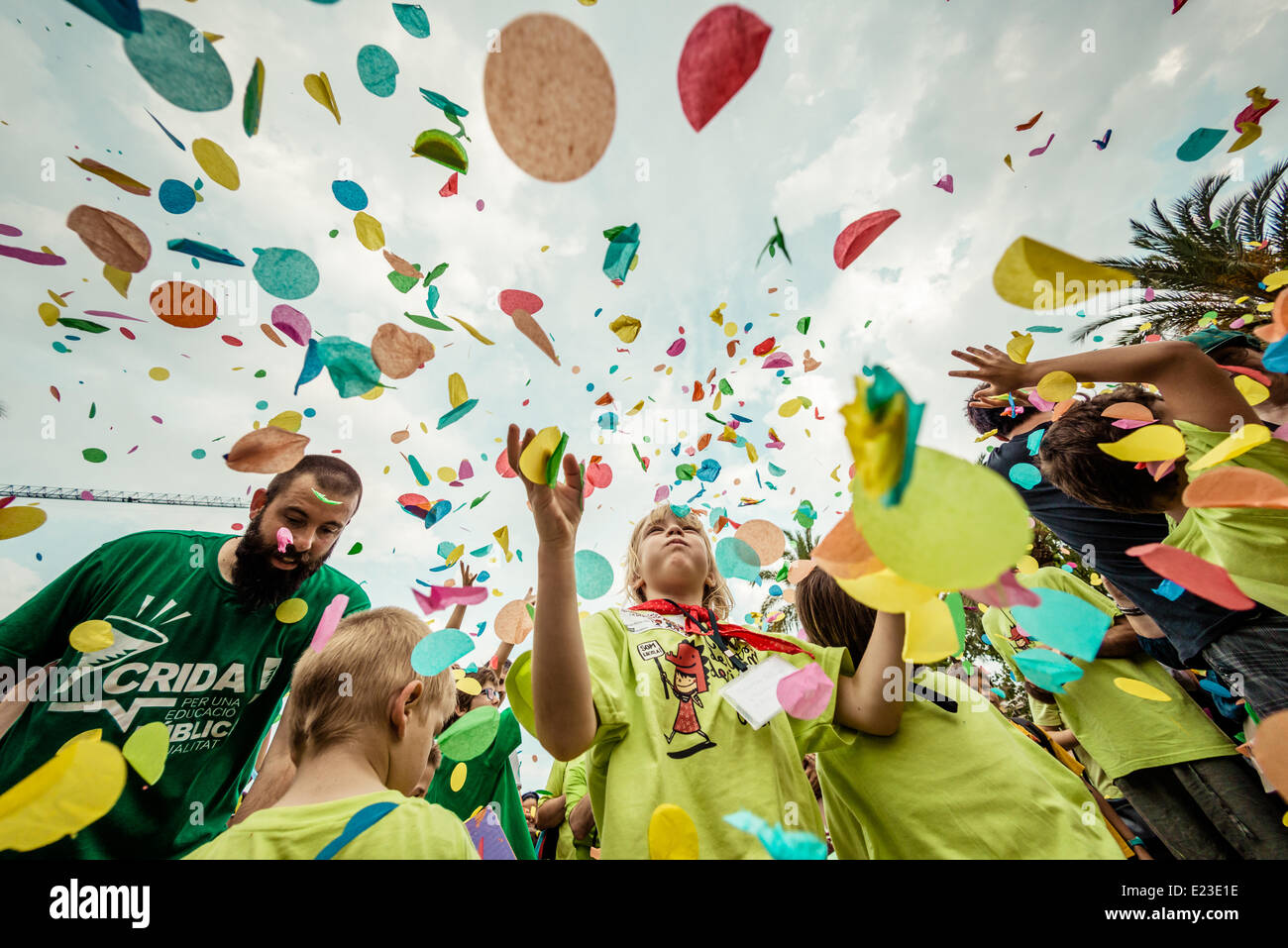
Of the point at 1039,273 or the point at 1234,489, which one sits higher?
the point at 1039,273

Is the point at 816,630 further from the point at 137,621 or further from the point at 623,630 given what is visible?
the point at 137,621

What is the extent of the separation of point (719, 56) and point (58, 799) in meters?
2.55

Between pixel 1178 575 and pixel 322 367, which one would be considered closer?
pixel 1178 575

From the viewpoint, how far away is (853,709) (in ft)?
5.52

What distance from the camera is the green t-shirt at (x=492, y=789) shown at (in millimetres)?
2742

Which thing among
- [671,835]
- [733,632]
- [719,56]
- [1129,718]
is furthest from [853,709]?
[719,56]

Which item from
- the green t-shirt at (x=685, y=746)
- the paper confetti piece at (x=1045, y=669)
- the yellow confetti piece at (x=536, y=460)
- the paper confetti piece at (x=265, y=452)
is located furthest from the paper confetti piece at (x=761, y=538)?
the paper confetti piece at (x=265, y=452)

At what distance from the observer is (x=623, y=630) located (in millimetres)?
1840

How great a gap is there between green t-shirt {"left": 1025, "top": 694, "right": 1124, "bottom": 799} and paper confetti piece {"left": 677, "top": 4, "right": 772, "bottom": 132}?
141 inches

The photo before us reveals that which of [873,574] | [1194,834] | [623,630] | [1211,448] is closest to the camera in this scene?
[873,574]

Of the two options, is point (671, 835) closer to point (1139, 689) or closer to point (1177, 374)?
point (1177, 374)
